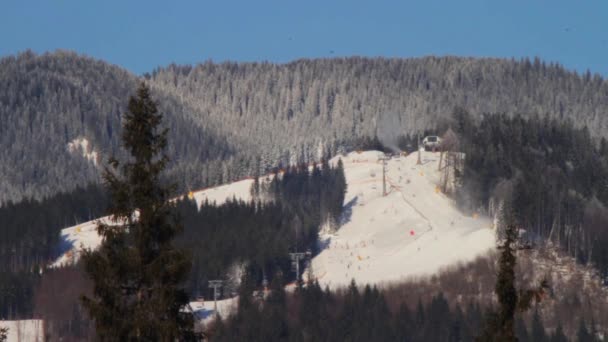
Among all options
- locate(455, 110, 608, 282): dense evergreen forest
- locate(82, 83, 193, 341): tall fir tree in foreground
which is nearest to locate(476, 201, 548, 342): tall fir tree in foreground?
locate(82, 83, 193, 341): tall fir tree in foreground

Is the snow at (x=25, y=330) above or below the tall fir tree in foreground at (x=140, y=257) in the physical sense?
above

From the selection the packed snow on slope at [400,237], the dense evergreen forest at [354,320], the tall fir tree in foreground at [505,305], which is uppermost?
the packed snow on slope at [400,237]

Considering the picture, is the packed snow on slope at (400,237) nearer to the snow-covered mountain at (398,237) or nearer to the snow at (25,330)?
the snow-covered mountain at (398,237)

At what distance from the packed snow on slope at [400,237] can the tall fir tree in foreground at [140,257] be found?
139m

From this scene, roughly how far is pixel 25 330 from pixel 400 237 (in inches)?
1666

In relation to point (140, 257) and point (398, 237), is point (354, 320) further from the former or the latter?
point (140, 257)

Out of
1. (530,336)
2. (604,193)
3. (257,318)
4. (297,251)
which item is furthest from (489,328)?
(604,193)

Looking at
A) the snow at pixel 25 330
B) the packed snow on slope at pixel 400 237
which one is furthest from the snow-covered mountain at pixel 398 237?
the snow at pixel 25 330

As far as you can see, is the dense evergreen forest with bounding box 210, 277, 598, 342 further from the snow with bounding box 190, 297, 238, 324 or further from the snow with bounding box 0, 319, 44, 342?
the snow with bounding box 0, 319, 44, 342

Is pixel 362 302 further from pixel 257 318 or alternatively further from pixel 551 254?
pixel 551 254

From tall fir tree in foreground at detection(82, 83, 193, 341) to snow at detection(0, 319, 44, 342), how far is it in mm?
131759

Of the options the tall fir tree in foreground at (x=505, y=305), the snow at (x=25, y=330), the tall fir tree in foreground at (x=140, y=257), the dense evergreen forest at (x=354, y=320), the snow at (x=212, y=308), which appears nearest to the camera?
the tall fir tree in foreground at (x=140, y=257)

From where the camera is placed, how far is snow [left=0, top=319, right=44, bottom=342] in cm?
16030

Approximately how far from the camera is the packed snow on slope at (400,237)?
170000 mm
